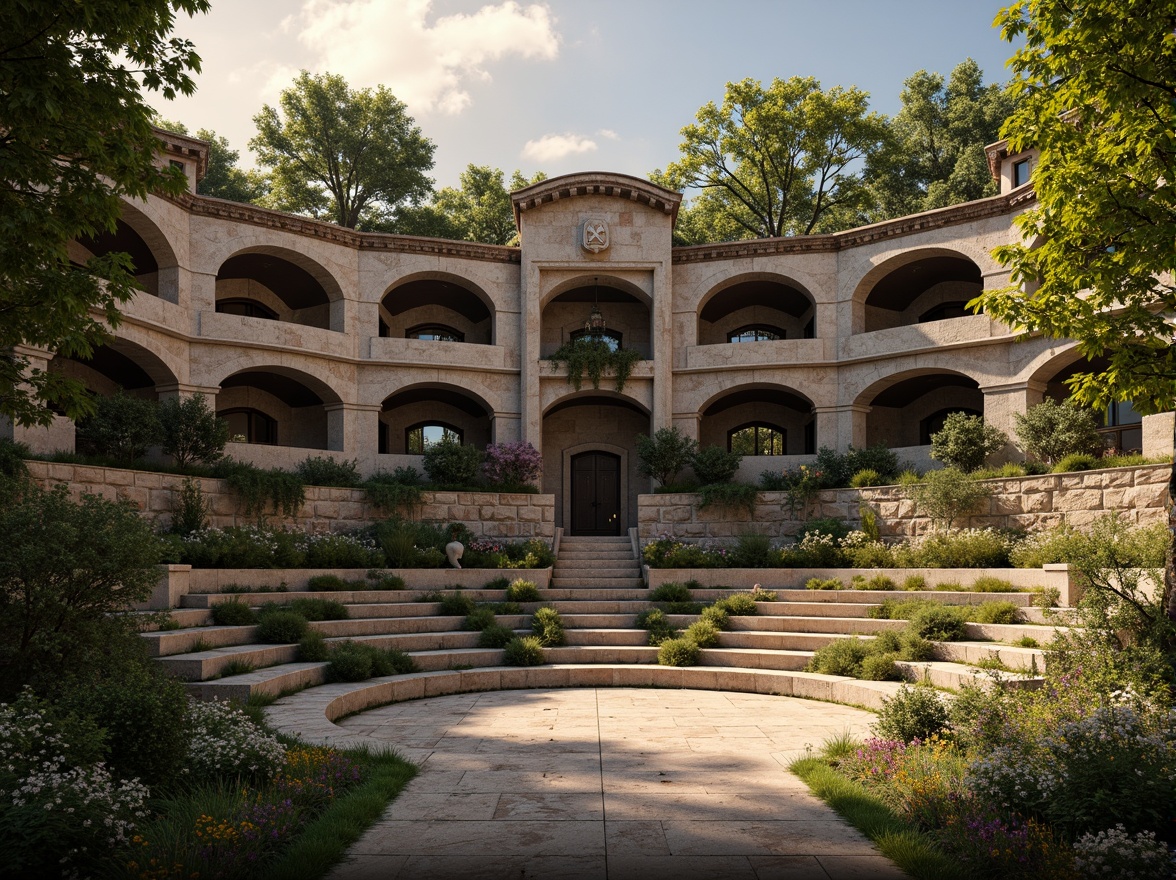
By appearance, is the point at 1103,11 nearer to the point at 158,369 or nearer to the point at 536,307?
the point at 536,307

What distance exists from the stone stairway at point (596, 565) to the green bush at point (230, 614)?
24.0ft

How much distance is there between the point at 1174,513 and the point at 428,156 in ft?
96.1

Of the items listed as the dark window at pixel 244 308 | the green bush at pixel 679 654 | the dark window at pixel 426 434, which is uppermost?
the dark window at pixel 244 308

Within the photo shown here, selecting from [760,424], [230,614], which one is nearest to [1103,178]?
[230,614]

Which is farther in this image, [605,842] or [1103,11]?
[1103,11]

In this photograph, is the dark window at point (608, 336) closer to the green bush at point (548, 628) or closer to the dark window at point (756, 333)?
the dark window at point (756, 333)

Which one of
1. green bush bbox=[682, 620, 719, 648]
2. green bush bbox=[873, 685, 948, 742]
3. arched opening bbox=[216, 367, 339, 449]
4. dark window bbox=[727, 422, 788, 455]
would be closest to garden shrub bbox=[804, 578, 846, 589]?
green bush bbox=[682, 620, 719, 648]

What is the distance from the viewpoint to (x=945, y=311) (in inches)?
1022

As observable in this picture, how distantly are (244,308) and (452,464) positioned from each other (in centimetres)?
868

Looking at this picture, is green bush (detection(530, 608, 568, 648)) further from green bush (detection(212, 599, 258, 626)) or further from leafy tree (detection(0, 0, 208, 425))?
leafy tree (detection(0, 0, 208, 425))

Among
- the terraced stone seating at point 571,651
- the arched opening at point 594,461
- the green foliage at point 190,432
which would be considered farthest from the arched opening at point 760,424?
the green foliage at point 190,432

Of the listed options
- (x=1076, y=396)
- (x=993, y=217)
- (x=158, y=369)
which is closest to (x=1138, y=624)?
(x=1076, y=396)

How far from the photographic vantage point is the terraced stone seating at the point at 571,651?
10734mm

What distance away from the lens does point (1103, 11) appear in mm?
8656
